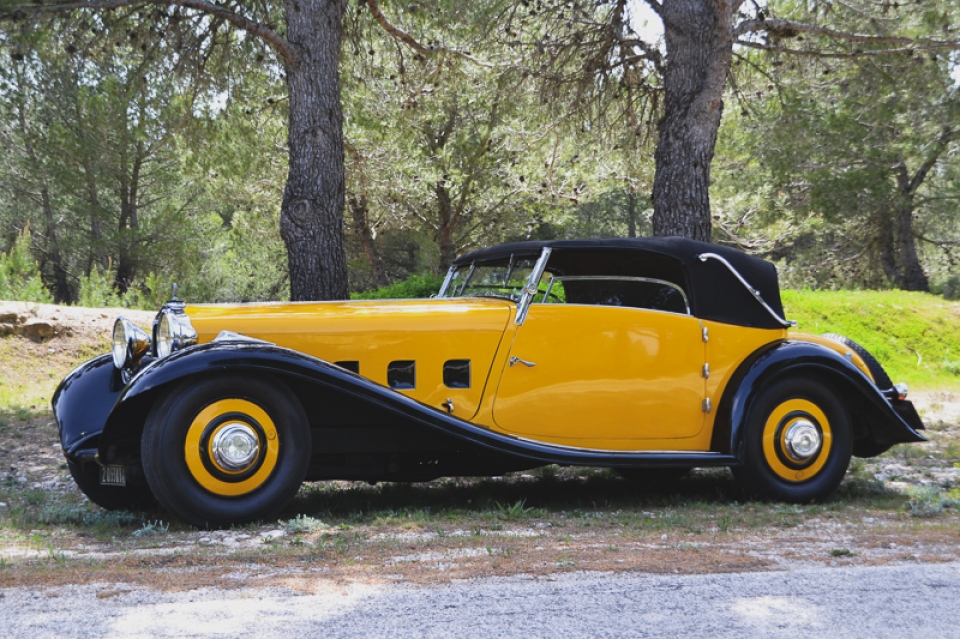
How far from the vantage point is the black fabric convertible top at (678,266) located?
5.63 metres

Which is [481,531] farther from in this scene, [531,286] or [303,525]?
[531,286]

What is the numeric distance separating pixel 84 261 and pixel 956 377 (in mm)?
24311

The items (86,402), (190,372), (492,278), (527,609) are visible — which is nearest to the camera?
(527,609)

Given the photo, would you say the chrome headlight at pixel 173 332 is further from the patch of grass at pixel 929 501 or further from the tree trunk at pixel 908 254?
the tree trunk at pixel 908 254

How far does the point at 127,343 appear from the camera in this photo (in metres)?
5.17

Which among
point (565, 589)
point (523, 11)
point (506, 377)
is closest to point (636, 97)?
point (523, 11)

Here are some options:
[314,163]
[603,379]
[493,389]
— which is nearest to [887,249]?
[314,163]

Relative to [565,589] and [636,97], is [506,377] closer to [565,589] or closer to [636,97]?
[565,589]

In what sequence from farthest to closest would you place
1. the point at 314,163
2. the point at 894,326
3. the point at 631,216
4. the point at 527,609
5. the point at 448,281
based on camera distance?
the point at 631,216 → the point at 894,326 → the point at 314,163 → the point at 448,281 → the point at 527,609

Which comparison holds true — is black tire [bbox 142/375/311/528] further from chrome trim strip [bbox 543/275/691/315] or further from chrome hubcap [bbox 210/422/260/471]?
chrome trim strip [bbox 543/275/691/315]

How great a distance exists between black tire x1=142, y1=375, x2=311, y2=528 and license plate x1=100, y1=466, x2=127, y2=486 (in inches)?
16.8

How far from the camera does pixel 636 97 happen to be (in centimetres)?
1146

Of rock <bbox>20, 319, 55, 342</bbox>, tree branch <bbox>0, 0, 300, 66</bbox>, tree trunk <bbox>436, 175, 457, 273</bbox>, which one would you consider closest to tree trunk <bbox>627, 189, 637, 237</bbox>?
tree trunk <bbox>436, 175, 457, 273</bbox>

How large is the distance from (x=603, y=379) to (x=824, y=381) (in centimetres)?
154
